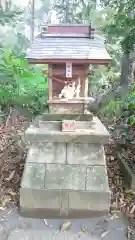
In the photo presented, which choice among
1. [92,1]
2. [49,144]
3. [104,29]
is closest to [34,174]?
[49,144]

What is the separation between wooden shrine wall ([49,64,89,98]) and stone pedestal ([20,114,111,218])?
0.35 meters

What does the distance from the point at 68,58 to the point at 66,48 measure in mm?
151

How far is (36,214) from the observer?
9.82ft

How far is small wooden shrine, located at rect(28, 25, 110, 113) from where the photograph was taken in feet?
8.61

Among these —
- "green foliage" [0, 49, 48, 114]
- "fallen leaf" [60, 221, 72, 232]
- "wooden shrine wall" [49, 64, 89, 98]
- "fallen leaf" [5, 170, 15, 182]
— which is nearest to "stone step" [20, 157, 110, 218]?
"fallen leaf" [60, 221, 72, 232]

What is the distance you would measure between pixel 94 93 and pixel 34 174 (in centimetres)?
477

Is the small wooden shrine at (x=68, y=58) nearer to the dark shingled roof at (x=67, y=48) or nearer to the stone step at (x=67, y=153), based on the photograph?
the dark shingled roof at (x=67, y=48)

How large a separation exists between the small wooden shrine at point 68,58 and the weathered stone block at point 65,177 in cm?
71

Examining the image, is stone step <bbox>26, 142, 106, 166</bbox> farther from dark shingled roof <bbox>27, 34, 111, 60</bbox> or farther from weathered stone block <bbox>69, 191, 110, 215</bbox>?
dark shingled roof <bbox>27, 34, 111, 60</bbox>

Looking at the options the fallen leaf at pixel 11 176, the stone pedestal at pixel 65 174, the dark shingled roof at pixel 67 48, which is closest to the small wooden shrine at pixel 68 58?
the dark shingled roof at pixel 67 48

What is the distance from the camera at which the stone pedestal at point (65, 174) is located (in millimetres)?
2816

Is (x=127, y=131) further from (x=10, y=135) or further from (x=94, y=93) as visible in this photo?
(x=94, y=93)

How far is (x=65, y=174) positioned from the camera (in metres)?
2.89

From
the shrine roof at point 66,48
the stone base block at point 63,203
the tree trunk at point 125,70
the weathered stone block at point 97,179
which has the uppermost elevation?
the shrine roof at point 66,48
